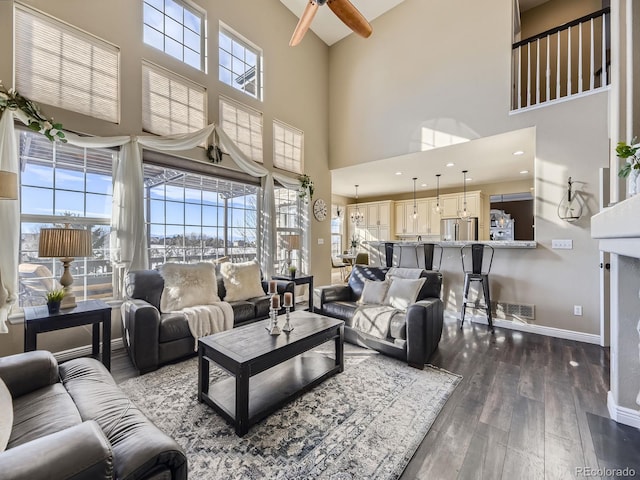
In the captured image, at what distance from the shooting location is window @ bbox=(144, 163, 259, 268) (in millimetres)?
3580

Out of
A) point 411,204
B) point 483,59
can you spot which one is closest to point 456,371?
point 483,59

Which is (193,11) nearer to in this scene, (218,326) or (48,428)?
(218,326)

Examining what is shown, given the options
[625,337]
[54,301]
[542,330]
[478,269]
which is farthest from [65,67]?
[542,330]

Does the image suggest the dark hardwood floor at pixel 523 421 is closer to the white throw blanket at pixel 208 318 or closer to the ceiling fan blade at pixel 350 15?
the white throw blanket at pixel 208 318

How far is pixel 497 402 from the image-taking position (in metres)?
2.07

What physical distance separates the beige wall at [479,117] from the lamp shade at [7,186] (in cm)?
469

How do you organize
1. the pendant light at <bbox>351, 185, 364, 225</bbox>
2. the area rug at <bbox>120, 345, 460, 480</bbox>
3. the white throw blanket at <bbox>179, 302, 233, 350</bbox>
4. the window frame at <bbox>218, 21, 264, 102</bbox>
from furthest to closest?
the pendant light at <bbox>351, 185, 364, 225</bbox>
the window frame at <bbox>218, 21, 264, 102</bbox>
the white throw blanket at <bbox>179, 302, 233, 350</bbox>
the area rug at <bbox>120, 345, 460, 480</bbox>

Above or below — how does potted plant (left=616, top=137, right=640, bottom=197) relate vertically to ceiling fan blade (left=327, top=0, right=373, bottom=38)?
below

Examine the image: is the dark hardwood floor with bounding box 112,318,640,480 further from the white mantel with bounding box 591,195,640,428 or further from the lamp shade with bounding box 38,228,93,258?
the lamp shade with bounding box 38,228,93,258

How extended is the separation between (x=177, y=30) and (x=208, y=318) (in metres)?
3.80

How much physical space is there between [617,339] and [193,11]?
18.7ft

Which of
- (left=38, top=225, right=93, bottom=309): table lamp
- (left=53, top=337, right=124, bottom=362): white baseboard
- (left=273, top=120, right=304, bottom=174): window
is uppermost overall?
(left=273, top=120, right=304, bottom=174): window

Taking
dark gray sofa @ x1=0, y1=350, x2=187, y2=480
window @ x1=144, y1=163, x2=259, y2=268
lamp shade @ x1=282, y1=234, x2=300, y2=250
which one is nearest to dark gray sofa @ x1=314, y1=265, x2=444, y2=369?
lamp shade @ x1=282, y1=234, x2=300, y2=250

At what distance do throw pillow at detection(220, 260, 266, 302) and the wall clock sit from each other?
2.23m
